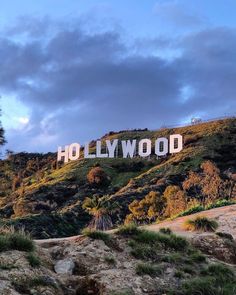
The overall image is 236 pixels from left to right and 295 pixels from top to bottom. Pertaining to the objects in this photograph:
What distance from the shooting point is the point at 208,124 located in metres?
107

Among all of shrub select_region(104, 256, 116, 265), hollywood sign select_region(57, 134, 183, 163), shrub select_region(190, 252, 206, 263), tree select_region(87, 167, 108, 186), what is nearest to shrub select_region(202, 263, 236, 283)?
shrub select_region(190, 252, 206, 263)

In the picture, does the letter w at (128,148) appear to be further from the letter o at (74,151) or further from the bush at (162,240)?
the bush at (162,240)

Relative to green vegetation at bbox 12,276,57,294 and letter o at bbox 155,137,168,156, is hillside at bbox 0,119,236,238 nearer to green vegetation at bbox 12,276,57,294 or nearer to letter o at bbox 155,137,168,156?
letter o at bbox 155,137,168,156

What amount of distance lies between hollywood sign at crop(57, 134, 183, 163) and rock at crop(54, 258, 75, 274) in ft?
265

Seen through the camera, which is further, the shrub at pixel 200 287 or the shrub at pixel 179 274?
the shrub at pixel 179 274

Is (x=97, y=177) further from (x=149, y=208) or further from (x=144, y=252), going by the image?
(x=144, y=252)

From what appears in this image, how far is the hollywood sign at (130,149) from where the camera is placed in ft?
310

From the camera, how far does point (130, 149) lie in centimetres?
10094

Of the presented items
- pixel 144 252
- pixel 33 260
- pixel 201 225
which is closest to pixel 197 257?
pixel 144 252

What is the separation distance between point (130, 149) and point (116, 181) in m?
14.3

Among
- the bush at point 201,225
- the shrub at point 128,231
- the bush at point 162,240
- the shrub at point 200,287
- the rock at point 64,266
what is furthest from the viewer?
the bush at point 201,225

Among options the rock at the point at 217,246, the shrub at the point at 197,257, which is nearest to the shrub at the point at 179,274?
the shrub at the point at 197,257

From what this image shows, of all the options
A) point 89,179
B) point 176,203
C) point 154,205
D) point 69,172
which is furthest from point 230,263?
point 69,172

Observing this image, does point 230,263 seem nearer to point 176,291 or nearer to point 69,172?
point 176,291
